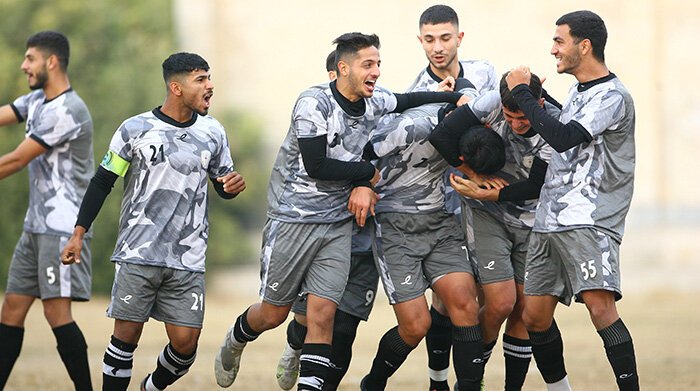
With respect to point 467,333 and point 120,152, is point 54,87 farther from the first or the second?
point 467,333

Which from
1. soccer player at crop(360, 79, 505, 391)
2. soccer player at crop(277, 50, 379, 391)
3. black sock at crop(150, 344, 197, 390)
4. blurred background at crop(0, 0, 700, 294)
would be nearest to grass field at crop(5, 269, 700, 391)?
blurred background at crop(0, 0, 700, 294)

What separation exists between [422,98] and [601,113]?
50.0 inches

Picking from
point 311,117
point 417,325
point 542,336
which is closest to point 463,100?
point 311,117

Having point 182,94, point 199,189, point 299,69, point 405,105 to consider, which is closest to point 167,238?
point 199,189

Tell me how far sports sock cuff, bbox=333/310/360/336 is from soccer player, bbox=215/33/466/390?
44 centimetres

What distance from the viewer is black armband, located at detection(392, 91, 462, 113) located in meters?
7.34

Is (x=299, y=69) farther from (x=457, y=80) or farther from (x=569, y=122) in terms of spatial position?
(x=569, y=122)

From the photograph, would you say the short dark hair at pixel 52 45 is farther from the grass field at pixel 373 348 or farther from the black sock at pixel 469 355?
the black sock at pixel 469 355

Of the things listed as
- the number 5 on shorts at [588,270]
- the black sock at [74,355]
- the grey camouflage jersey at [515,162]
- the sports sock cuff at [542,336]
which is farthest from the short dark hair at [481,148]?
the black sock at [74,355]

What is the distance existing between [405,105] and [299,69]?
440 inches

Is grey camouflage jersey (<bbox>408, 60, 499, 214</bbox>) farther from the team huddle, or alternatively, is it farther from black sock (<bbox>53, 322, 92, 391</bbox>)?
black sock (<bbox>53, 322, 92, 391</bbox>)

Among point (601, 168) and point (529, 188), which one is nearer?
point (601, 168)

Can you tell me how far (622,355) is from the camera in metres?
6.57

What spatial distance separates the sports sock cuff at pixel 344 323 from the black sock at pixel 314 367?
28.7 inches
